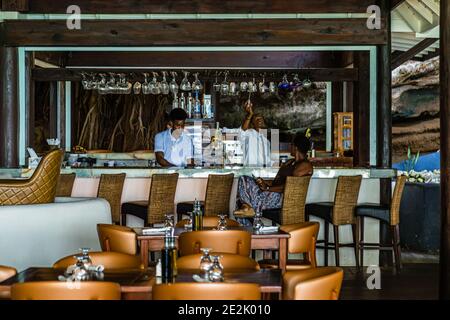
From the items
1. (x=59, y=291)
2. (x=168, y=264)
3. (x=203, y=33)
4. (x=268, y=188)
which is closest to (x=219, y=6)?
(x=203, y=33)

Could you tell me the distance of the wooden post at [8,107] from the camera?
9164 millimetres

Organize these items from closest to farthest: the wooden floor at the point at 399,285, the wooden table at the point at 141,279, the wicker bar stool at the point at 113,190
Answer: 1. the wooden table at the point at 141,279
2. the wooden floor at the point at 399,285
3. the wicker bar stool at the point at 113,190

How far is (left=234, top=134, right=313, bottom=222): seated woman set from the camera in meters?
8.29

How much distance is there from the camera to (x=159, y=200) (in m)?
8.00

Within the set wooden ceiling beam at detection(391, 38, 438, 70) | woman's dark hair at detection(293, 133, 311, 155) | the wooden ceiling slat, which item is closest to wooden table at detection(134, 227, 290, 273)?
woman's dark hair at detection(293, 133, 311, 155)

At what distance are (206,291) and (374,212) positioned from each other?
543 centimetres

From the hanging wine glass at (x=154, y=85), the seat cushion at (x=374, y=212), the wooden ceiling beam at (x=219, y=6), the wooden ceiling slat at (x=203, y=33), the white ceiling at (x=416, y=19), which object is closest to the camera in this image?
the seat cushion at (x=374, y=212)

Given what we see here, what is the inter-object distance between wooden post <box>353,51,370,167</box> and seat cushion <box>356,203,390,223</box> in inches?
47.9

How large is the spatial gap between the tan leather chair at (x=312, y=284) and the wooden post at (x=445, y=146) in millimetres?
1945

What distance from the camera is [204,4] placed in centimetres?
916

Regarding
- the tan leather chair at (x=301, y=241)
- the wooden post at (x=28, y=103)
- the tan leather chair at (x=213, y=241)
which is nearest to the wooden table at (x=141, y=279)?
the tan leather chair at (x=213, y=241)

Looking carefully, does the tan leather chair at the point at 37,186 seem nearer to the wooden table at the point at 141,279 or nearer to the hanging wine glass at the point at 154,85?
the wooden table at the point at 141,279
